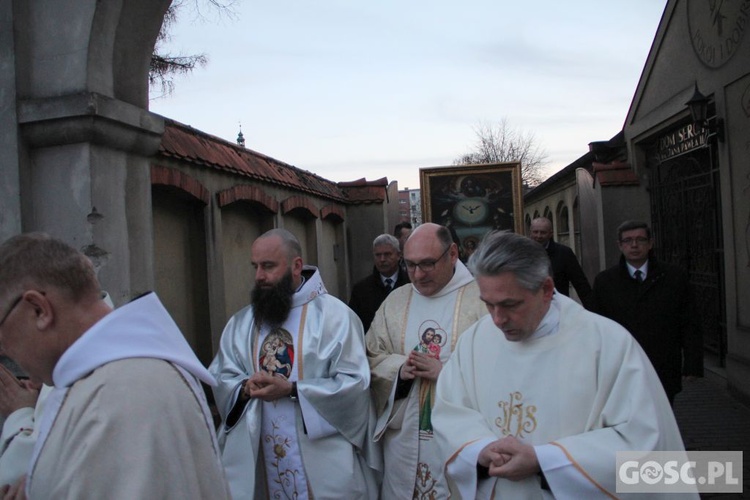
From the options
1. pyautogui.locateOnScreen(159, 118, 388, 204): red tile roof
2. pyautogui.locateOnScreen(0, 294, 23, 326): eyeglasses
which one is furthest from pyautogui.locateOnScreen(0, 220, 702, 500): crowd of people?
pyautogui.locateOnScreen(159, 118, 388, 204): red tile roof

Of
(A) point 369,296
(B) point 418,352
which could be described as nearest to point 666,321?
(B) point 418,352

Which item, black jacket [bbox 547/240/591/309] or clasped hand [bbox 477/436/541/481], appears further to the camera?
black jacket [bbox 547/240/591/309]

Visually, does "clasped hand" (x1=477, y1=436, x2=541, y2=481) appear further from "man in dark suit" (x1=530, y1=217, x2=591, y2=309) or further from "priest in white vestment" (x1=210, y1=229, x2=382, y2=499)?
"man in dark suit" (x1=530, y1=217, x2=591, y2=309)

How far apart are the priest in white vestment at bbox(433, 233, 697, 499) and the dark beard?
128 cm

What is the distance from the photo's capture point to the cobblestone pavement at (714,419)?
534cm

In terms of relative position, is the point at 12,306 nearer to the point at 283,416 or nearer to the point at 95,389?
the point at 95,389

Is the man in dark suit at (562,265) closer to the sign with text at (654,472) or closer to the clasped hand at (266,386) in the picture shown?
the clasped hand at (266,386)

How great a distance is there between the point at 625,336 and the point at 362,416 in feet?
5.44

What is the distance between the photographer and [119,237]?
146 inches

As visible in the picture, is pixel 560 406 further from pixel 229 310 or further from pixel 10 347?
pixel 229 310

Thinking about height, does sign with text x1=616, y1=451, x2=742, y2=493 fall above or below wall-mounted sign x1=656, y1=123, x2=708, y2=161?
below

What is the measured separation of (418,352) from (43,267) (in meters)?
2.04

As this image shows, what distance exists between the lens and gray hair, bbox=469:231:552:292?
2164 millimetres

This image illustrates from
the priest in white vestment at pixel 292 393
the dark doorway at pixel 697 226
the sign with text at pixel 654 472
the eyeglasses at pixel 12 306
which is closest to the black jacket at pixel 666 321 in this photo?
the priest in white vestment at pixel 292 393
